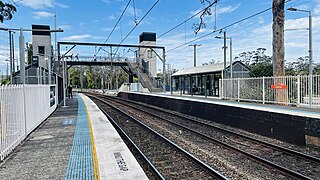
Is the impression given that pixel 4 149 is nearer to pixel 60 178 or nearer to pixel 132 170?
pixel 60 178

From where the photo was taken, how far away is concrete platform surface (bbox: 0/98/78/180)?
5527mm

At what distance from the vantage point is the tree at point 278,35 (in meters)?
14.4

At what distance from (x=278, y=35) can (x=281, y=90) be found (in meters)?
2.97

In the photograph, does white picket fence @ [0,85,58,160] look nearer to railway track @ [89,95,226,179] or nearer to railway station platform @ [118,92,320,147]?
railway track @ [89,95,226,179]

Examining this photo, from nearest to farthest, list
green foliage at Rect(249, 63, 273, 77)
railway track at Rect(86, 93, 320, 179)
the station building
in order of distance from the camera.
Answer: railway track at Rect(86, 93, 320, 179)
the station building
green foliage at Rect(249, 63, 273, 77)

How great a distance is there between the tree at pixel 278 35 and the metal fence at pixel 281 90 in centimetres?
76

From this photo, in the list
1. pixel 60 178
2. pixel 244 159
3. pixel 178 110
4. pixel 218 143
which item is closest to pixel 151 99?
pixel 178 110

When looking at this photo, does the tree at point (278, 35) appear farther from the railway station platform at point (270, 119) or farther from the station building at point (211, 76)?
the station building at point (211, 76)

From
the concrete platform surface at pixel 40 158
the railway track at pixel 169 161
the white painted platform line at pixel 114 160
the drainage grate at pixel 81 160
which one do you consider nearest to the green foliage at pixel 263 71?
the railway track at pixel 169 161

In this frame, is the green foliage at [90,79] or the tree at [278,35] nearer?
the tree at [278,35]

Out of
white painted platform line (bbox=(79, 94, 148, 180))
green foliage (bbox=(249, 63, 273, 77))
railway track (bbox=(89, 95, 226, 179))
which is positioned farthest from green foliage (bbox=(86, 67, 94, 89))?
white painted platform line (bbox=(79, 94, 148, 180))

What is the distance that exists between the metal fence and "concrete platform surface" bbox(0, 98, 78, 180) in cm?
1100

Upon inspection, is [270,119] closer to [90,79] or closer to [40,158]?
[40,158]

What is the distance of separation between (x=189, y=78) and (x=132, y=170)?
30560 millimetres
